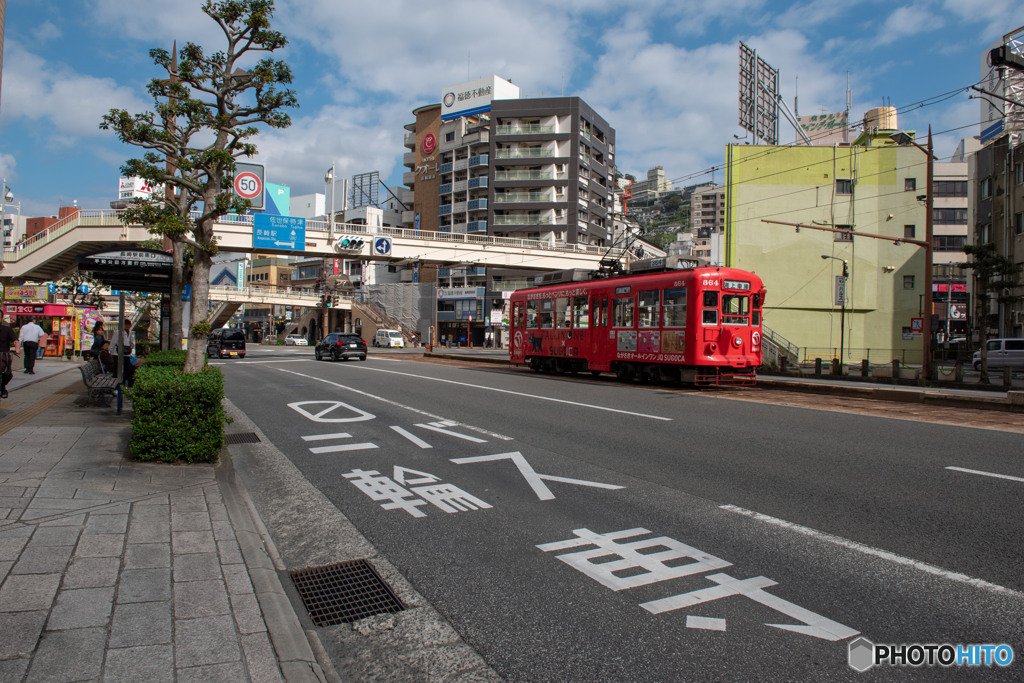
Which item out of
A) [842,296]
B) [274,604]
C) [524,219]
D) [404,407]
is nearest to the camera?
[274,604]

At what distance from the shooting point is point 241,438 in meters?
9.74

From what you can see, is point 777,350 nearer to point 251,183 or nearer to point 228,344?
point 251,183

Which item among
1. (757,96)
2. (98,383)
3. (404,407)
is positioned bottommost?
(404,407)

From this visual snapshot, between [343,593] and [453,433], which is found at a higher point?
[453,433]

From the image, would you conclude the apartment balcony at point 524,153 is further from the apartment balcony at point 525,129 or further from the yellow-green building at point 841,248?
the yellow-green building at point 841,248

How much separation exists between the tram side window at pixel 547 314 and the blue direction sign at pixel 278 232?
45.7 feet

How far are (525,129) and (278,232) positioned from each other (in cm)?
4492

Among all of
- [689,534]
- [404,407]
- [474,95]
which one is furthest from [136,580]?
[474,95]

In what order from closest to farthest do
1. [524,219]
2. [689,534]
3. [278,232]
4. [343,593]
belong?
[343,593]
[689,534]
[278,232]
[524,219]

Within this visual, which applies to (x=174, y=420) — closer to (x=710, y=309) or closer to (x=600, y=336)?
(x=710, y=309)

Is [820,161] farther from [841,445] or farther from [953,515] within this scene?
[953,515]

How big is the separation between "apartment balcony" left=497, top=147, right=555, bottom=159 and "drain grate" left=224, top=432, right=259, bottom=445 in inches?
2482

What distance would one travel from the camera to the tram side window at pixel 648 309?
58.1ft

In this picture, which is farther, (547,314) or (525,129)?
(525,129)
